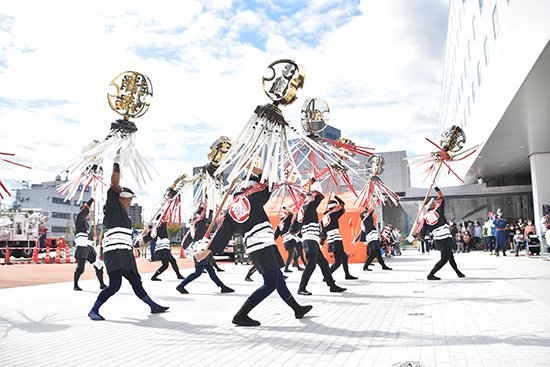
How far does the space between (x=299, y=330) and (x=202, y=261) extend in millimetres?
3620

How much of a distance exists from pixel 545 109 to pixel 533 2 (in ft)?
14.2

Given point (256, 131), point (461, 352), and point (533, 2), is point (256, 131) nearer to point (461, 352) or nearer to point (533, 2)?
point (461, 352)

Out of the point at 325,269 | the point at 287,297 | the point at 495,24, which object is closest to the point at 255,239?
the point at 287,297

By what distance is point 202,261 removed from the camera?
8.24 meters

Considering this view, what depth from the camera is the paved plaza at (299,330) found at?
3906 millimetres

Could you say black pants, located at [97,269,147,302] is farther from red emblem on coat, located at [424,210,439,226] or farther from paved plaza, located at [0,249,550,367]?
red emblem on coat, located at [424,210,439,226]

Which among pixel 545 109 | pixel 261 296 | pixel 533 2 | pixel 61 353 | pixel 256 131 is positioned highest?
pixel 533 2

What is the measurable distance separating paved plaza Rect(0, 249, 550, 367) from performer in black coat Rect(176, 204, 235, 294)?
0.30 meters

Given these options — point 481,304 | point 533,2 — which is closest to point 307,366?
point 481,304

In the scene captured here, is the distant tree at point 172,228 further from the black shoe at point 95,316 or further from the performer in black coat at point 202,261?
the black shoe at point 95,316

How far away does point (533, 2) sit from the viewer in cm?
1077

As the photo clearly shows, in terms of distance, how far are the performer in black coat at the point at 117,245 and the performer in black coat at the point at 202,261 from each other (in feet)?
7.10

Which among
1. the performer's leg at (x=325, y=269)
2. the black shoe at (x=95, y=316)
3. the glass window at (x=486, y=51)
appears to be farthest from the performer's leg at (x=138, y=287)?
the glass window at (x=486, y=51)

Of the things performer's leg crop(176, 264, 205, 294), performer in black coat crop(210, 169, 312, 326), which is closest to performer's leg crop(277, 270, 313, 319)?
performer in black coat crop(210, 169, 312, 326)
